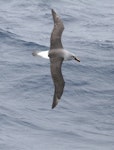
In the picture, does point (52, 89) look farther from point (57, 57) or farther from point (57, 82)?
point (57, 82)

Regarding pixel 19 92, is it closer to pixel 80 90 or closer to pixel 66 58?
pixel 80 90

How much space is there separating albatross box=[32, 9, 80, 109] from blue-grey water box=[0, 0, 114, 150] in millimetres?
2460

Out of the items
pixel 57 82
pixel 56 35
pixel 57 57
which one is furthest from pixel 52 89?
pixel 57 82

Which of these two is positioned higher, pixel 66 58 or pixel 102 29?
pixel 66 58

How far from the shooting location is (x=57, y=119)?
19.8 meters

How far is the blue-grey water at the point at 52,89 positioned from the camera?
18812 mm

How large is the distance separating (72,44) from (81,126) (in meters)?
6.67

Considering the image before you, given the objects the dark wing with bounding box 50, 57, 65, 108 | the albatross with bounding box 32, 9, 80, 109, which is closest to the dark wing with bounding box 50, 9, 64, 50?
the albatross with bounding box 32, 9, 80, 109

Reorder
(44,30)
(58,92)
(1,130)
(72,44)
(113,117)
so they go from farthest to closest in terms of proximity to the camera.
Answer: (44,30)
(72,44)
(113,117)
(1,130)
(58,92)

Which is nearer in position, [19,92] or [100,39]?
[19,92]

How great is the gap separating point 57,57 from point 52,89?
15.1 feet

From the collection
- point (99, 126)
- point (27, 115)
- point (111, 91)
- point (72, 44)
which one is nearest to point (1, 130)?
point (27, 115)

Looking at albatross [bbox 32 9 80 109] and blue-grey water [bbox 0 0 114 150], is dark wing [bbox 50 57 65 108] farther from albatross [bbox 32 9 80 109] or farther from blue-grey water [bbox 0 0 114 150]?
blue-grey water [bbox 0 0 114 150]

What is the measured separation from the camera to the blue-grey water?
1881cm
